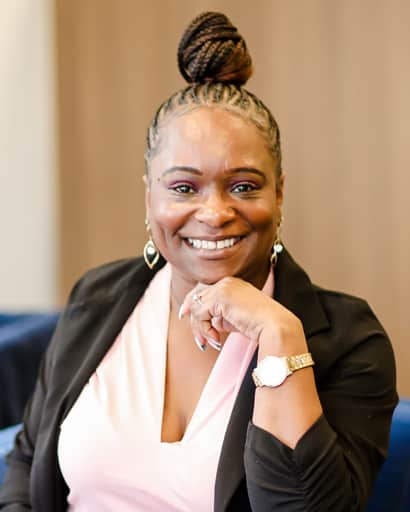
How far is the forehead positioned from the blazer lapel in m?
0.22

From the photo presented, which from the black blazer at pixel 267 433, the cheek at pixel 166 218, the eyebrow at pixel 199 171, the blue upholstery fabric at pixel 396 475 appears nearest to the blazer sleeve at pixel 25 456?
the black blazer at pixel 267 433

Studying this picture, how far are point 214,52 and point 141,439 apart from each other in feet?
2.28

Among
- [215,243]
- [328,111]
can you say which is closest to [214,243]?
[215,243]

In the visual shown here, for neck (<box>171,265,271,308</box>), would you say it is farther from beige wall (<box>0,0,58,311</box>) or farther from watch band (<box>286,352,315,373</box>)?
beige wall (<box>0,0,58,311</box>)

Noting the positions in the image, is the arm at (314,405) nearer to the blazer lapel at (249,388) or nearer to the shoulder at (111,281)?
the blazer lapel at (249,388)

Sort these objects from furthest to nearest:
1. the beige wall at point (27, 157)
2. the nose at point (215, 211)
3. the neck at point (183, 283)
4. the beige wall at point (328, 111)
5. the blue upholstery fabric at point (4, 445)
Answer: the beige wall at point (27, 157) < the beige wall at point (328, 111) < the blue upholstery fabric at point (4, 445) < the neck at point (183, 283) < the nose at point (215, 211)

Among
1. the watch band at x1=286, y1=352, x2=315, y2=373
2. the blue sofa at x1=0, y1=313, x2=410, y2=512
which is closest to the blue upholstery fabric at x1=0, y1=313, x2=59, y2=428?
the blue sofa at x1=0, y1=313, x2=410, y2=512

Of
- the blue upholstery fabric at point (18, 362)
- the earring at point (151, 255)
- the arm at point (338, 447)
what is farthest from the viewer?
the blue upholstery fabric at point (18, 362)

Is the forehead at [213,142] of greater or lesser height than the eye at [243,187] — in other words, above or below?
above

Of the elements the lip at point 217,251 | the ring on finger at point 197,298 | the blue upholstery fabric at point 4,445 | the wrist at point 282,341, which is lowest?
the blue upholstery fabric at point 4,445

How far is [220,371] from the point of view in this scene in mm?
1337

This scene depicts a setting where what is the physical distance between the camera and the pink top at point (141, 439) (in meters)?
1.24

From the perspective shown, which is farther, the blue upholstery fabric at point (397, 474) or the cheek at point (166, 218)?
the blue upholstery fabric at point (397, 474)

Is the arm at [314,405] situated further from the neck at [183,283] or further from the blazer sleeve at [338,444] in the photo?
the neck at [183,283]
